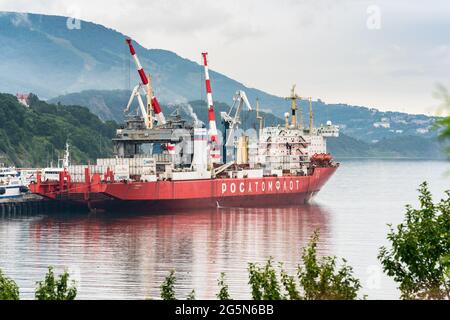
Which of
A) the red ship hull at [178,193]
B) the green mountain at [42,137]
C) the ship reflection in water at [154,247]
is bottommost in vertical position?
the ship reflection in water at [154,247]

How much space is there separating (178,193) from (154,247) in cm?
2029

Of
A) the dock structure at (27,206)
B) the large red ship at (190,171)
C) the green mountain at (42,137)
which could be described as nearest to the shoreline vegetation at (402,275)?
the large red ship at (190,171)

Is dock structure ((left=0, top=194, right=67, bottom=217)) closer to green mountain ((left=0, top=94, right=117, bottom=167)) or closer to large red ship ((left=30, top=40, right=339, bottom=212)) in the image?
large red ship ((left=30, top=40, right=339, bottom=212))

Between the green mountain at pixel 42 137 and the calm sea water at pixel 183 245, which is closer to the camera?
the calm sea water at pixel 183 245

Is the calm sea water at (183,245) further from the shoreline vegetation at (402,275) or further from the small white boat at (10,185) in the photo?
the shoreline vegetation at (402,275)

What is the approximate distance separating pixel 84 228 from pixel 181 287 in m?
20.9

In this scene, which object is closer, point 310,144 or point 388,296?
point 388,296

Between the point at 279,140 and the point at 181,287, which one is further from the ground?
the point at 279,140

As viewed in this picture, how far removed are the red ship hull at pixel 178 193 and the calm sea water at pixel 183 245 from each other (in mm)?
1346

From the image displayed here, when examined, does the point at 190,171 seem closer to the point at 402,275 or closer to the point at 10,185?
the point at 10,185

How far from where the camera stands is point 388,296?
3016cm

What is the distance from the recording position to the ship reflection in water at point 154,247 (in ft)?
111
